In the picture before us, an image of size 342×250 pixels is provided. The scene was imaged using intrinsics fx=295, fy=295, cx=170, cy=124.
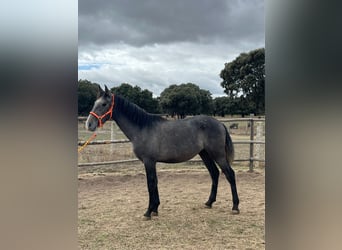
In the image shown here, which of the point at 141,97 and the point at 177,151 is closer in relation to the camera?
the point at 177,151

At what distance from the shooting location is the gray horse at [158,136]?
341cm

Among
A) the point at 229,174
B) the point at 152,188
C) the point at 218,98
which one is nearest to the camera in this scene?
the point at 152,188

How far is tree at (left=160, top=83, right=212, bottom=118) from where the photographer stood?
24.2 metres

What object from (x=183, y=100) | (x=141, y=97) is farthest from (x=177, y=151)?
(x=183, y=100)

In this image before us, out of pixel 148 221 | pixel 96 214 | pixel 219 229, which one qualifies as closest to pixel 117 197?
pixel 96 214

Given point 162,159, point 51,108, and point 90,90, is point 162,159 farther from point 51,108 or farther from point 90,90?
point 90,90

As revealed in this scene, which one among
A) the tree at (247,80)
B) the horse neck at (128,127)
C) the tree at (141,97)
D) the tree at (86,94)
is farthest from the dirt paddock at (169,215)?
the tree at (141,97)

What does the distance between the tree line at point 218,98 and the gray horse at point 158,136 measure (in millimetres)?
12078

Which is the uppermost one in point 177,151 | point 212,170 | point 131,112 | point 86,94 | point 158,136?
point 86,94

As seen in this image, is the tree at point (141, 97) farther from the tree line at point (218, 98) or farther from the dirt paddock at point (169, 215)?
the dirt paddock at point (169, 215)

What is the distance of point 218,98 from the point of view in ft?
79.4

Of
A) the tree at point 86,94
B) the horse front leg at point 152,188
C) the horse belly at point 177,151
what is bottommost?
the horse front leg at point 152,188

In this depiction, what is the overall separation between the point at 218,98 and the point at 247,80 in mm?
4582

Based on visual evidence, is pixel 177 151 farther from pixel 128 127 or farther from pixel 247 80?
pixel 247 80
